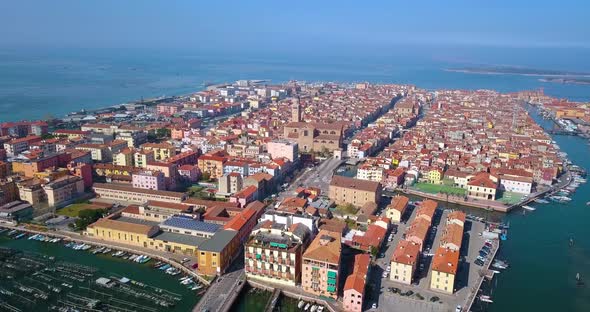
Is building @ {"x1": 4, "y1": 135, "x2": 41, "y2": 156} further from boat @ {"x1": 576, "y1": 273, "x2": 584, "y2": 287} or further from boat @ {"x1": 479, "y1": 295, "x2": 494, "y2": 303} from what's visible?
boat @ {"x1": 576, "y1": 273, "x2": 584, "y2": 287}

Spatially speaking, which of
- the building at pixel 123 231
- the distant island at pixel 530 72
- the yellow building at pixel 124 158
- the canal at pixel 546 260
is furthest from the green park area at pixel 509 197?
the distant island at pixel 530 72

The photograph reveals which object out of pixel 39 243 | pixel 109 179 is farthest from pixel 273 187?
pixel 39 243

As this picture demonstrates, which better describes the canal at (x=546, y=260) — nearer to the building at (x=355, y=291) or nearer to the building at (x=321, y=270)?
the building at (x=355, y=291)

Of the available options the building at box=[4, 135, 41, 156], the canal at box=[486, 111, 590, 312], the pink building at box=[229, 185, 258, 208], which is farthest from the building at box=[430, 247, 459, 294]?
the building at box=[4, 135, 41, 156]

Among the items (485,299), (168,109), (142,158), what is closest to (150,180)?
(142,158)

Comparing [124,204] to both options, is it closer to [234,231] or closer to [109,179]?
[109,179]

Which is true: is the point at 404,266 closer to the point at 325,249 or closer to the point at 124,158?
the point at 325,249
